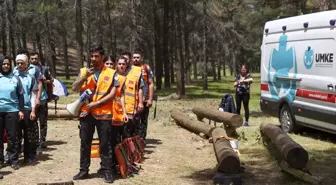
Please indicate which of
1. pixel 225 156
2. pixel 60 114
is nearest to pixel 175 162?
pixel 225 156

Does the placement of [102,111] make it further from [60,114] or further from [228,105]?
[60,114]

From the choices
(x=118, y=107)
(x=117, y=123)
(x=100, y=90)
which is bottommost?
(x=117, y=123)

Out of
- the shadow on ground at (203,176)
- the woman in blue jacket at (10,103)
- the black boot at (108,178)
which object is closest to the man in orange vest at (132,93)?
the black boot at (108,178)

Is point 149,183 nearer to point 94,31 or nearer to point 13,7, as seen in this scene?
point 13,7

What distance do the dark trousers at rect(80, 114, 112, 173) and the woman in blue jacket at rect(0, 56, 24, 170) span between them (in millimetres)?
1589

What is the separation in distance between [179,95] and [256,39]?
39.7 meters

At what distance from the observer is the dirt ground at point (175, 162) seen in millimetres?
7703

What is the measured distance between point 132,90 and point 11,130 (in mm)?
2311

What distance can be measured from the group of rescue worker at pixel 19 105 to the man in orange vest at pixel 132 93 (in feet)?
5.41

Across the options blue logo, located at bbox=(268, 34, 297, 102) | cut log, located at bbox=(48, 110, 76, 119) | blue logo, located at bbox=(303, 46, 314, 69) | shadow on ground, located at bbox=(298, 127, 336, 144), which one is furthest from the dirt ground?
cut log, located at bbox=(48, 110, 76, 119)

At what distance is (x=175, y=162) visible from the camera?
935 centimetres

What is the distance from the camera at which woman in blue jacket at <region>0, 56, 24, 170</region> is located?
27.0 feet

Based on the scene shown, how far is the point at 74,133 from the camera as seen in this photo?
43.3ft

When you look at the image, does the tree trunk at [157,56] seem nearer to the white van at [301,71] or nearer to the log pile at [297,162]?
the white van at [301,71]
